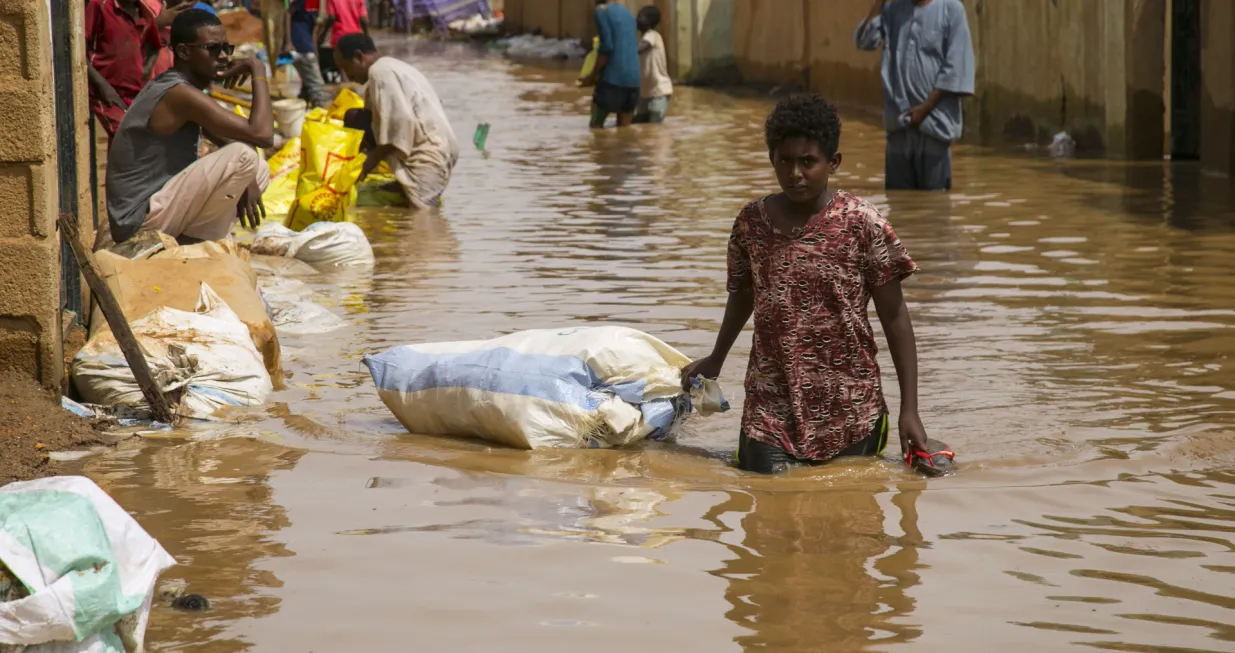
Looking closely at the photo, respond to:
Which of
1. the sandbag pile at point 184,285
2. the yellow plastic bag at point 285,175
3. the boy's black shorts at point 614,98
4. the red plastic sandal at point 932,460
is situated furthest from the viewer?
the boy's black shorts at point 614,98

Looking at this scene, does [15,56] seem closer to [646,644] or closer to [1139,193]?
[646,644]

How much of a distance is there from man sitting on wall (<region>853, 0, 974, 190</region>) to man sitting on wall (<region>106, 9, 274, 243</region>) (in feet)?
15.7

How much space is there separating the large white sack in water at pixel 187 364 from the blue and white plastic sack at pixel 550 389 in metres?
0.68

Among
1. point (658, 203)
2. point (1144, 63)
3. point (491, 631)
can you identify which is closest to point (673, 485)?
point (491, 631)

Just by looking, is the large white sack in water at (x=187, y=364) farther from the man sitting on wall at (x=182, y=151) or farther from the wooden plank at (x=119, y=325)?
the man sitting on wall at (x=182, y=151)

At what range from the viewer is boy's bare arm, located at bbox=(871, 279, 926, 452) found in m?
4.50

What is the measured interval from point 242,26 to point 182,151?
84.8 feet

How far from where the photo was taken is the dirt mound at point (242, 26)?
31109 millimetres

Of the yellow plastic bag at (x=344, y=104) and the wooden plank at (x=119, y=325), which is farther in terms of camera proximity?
the yellow plastic bag at (x=344, y=104)

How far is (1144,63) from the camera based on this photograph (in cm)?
1221

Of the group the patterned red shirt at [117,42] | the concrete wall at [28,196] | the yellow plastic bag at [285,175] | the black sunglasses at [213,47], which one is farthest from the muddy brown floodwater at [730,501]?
the yellow plastic bag at [285,175]

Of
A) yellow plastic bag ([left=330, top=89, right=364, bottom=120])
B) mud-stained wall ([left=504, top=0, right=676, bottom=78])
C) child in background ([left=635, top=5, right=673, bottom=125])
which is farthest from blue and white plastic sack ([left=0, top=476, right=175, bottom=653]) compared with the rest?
mud-stained wall ([left=504, top=0, right=676, bottom=78])

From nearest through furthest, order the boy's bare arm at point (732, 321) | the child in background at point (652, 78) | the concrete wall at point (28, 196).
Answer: the boy's bare arm at point (732, 321) → the concrete wall at point (28, 196) → the child in background at point (652, 78)

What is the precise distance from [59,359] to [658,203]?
20.2 ft
